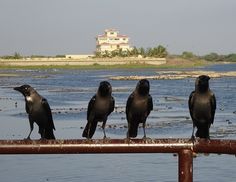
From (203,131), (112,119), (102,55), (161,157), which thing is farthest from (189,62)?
(203,131)

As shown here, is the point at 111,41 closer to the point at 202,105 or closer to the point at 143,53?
the point at 143,53

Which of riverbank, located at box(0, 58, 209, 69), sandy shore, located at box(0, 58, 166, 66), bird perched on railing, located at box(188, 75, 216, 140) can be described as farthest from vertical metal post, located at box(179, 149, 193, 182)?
sandy shore, located at box(0, 58, 166, 66)

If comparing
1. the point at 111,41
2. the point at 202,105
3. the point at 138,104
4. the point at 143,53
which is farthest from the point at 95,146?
the point at 111,41

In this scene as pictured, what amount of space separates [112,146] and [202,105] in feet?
9.90

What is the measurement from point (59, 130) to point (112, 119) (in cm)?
574

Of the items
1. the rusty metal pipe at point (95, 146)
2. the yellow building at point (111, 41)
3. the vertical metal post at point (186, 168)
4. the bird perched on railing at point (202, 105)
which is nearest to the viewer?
the vertical metal post at point (186, 168)

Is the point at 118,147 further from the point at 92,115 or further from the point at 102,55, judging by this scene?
the point at 102,55

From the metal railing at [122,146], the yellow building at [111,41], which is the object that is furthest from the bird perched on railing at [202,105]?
the yellow building at [111,41]

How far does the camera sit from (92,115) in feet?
22.3

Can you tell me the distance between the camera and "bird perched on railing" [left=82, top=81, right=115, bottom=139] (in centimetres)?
650

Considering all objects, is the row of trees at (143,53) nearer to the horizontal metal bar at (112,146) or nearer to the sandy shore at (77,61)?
the sandy shore at (77,61)

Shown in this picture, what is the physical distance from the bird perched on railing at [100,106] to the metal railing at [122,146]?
3.36m

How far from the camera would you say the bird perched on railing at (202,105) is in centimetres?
589

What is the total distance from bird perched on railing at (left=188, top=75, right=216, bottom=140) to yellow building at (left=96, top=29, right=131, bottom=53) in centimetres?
17817
